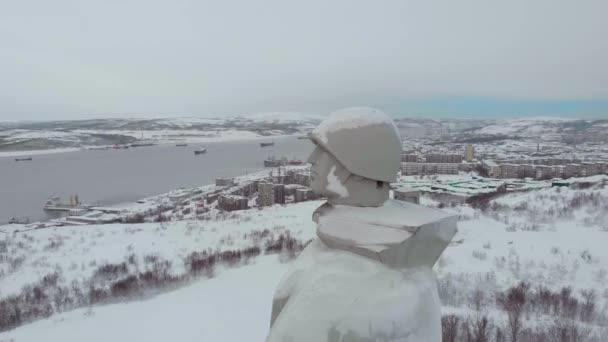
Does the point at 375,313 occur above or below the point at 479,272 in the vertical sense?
above

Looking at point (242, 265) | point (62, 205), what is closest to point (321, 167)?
point (242, 265)

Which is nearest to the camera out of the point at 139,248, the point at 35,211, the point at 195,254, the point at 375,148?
the point at 375,148

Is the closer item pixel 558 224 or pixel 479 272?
pixel 479 272

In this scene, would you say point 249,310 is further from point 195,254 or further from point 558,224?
point 558,224

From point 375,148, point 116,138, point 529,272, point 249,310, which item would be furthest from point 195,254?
point 116,138

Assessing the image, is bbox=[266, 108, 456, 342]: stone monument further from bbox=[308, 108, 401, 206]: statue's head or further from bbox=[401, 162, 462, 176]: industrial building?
bbox=[401, 162, 462, 176]: industrial building

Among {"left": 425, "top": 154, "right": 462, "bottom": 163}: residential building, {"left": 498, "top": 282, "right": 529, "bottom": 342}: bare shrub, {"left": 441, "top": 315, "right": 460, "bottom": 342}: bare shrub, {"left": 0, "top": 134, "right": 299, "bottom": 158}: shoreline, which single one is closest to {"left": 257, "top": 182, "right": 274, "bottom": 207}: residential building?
{"left": 498, "top": 282, "right": 529, "bottom": 342}: bare shrub

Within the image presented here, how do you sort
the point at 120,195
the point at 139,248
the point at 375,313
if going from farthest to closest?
1. the point at 120,195
2. the point at 139,248
3. the point at 375,313
